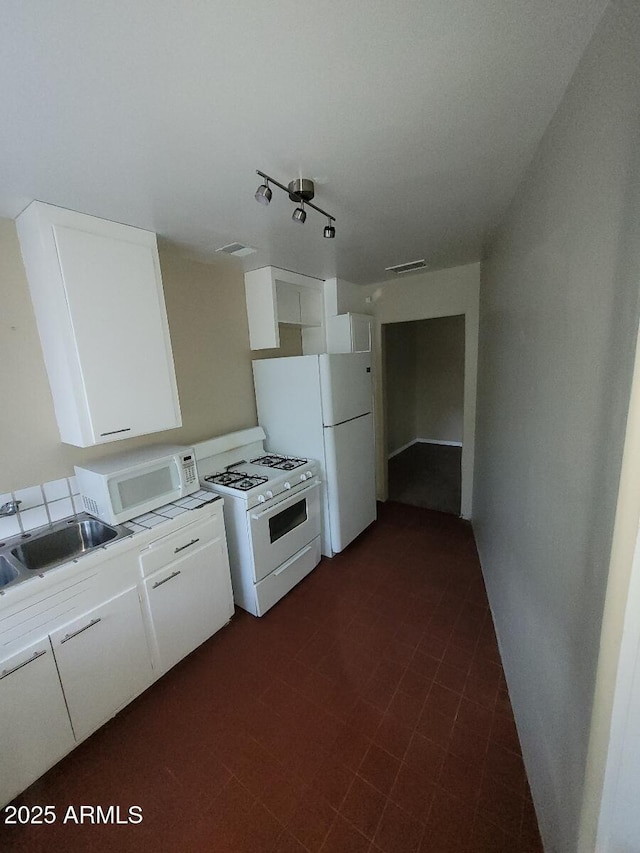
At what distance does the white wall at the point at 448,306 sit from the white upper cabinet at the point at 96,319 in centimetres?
239

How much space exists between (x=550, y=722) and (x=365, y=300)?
11.8ft

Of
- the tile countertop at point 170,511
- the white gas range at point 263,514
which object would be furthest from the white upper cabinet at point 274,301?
the tile countertop at point 170,511

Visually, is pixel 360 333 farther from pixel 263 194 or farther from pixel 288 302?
pixel 263 194

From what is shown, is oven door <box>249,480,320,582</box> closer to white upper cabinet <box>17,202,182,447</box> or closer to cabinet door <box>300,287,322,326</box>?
white upper cabinet <box>17,202,182,447</box>

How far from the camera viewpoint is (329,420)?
8.90ft

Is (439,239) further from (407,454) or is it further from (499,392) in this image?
(407,454)

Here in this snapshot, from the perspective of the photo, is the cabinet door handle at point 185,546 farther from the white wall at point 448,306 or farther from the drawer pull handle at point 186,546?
the white wall at point 448,306

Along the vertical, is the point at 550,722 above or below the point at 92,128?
below

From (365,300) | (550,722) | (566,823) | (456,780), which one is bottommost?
(456,780)

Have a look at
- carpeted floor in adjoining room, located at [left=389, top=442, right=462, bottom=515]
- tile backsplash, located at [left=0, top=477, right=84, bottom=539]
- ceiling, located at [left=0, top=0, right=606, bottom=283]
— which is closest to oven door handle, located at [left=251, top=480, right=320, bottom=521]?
tile backsplash, located at [left=0, top=477, right=84, bottom=539]

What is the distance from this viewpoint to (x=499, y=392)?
207 cm

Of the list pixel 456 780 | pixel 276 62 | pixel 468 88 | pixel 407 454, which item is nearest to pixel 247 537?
pixel 456 780

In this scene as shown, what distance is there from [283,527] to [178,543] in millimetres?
793

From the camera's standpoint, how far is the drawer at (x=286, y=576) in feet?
7.53
